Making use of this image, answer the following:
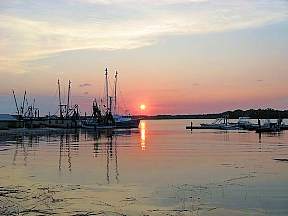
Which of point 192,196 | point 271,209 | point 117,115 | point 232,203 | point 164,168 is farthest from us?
point 117,115

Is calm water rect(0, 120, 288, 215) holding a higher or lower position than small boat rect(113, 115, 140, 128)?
lower

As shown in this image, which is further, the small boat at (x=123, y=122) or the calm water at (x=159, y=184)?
the small boat at (x=123, y=122)

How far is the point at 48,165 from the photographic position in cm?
3362

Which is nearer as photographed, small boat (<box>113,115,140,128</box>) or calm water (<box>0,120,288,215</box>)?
calm water (<box>0,120,288,215</box>)

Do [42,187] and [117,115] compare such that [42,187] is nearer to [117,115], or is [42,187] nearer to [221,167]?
[221,167]

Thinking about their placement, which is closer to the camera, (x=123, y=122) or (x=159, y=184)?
(x=159, y=184)

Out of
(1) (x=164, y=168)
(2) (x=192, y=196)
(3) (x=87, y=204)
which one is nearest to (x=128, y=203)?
(3) (x=87, y=204)

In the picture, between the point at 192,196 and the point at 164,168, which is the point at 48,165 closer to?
the point at 164,168

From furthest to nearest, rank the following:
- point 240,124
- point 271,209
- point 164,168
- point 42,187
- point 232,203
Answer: point 240,124 < point 164,168 < point 42,187 < point 232,203 < point 271,209

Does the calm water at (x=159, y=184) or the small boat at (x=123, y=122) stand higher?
the small boat at (x=123, y=122)

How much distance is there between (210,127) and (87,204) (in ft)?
382

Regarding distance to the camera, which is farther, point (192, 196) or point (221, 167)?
point (221, 167)

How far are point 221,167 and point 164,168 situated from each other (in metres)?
3.87

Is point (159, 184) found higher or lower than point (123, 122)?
lower
